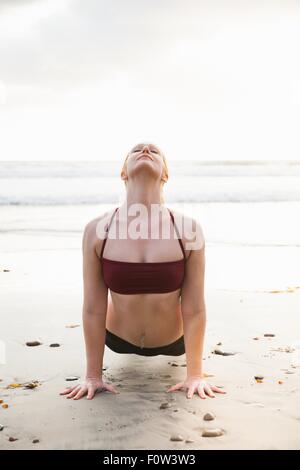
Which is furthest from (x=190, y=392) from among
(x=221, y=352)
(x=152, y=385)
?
(x=221, y=352)

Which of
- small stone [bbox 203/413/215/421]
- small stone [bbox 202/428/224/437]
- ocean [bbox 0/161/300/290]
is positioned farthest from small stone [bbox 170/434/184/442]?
ocean [bbox 0/161/300/290]

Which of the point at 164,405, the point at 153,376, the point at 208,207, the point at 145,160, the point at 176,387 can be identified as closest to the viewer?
the point at 164,405

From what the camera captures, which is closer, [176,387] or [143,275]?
[143,275]

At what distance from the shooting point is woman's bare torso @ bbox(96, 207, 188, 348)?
323 centimetres

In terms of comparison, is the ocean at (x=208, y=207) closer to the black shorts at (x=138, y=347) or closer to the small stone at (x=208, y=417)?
the black shorts at (x=138, y=347)

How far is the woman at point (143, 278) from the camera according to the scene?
3.22 meters

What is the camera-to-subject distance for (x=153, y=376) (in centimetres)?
367

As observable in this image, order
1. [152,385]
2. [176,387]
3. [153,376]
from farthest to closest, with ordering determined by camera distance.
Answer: [153,376]
[152,385]
[176,387]

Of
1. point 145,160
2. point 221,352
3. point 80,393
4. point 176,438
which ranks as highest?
point 145,160

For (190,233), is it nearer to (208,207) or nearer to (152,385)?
(152,385)

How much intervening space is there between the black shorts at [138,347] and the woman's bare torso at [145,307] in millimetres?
34

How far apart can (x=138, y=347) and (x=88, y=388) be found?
43cm

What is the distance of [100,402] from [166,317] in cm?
65

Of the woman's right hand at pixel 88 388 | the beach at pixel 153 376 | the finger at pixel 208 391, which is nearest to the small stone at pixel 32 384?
the beach at pixel 153 376
